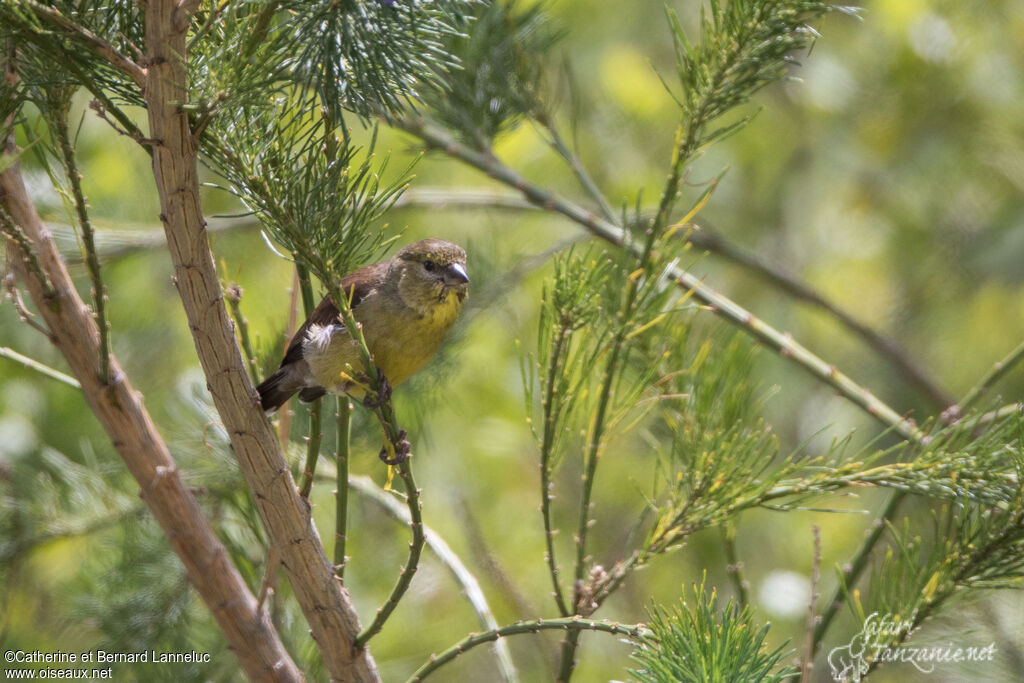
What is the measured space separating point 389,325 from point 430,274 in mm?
250

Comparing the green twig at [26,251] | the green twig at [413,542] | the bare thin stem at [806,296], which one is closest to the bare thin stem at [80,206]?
the green twig at [26,251]

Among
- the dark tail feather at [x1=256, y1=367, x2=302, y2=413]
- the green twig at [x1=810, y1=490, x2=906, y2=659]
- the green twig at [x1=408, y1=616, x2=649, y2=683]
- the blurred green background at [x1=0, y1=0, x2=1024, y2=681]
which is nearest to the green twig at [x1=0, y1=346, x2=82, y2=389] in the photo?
the dark tail feather at [x1=256, y1=367, x2=302, y2=413]

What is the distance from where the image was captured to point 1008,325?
5.76 m

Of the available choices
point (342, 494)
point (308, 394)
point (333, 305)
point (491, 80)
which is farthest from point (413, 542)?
point (491, 80)

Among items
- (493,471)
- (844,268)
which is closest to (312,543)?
(493,471)

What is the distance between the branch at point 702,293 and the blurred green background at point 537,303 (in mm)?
479

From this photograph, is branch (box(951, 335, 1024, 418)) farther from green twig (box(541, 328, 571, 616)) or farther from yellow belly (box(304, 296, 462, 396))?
yellow belly (box(304, 296, 462, 396))

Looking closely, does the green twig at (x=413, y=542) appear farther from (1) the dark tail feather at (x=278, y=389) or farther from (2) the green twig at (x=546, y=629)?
(1) the dark tail feather at (x=278, y=389)

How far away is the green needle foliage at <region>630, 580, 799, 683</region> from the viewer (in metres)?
1.47

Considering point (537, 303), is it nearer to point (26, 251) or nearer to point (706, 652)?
point (26, 251)

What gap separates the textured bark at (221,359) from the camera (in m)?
1.49

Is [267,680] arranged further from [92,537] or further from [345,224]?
[92,537]

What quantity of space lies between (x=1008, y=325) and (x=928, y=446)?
182 inches

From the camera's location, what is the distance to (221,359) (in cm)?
167
